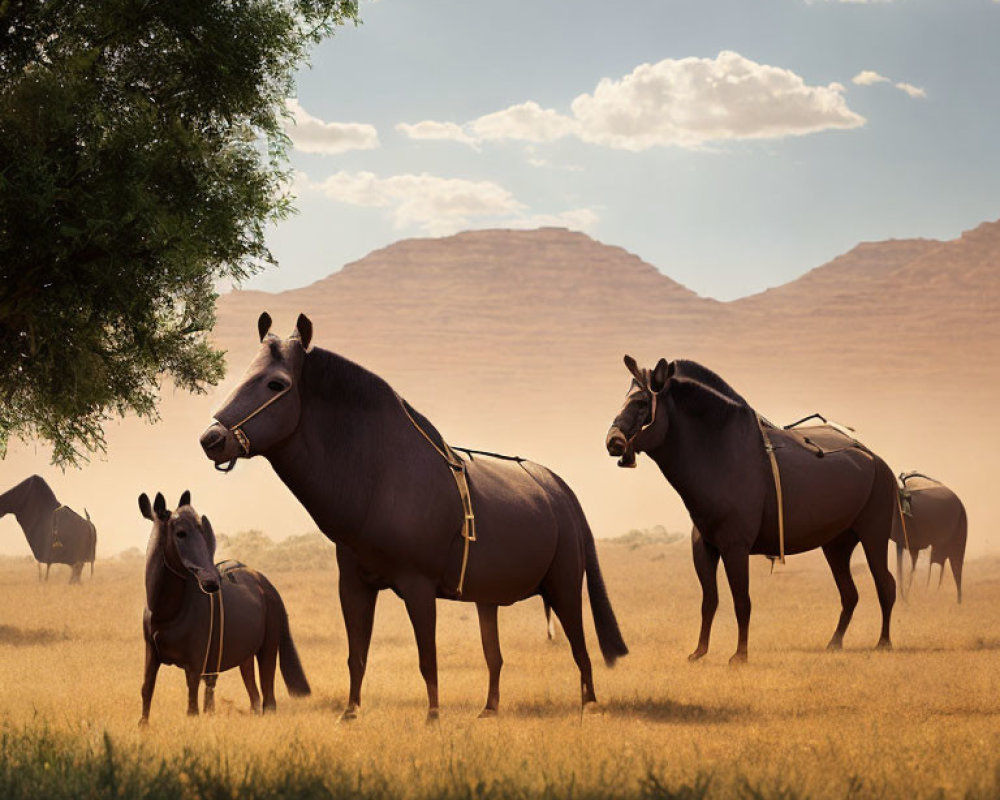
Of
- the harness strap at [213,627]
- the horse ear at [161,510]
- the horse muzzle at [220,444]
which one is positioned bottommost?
the harness strap at [213,627]

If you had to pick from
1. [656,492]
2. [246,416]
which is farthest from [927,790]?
[656,492]

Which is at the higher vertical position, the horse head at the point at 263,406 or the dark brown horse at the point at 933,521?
the horse head at the point at 263,406

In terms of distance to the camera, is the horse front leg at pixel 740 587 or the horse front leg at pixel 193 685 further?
the horse front leg at pixel 740 587

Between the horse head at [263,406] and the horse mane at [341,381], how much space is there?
16 centimetres

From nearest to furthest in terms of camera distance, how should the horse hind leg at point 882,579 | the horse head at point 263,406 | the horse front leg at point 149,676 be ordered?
the horse head at point 263,406
the horse front leg at point 149,676
the horse hind leg at point 882,579

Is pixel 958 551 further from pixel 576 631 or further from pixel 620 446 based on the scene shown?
pixel 576 631

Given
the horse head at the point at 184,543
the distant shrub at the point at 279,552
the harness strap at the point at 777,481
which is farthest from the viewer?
the distant shrub at the point at 279,552

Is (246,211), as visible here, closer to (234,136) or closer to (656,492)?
(234,136)

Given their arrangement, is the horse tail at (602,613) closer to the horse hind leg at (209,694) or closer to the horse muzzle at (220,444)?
the horse hind leg at (209,694)

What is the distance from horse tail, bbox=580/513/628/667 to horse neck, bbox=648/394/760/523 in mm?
2228

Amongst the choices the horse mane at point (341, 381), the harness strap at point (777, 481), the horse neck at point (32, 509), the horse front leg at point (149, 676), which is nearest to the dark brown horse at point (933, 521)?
the harness strap at point (777, 481)

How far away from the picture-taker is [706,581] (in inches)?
583

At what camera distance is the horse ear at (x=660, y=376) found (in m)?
13.5

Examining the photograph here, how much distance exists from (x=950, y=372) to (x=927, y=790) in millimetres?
195723
